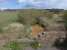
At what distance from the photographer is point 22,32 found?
139 cm

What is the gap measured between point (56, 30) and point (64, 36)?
3.5 inches

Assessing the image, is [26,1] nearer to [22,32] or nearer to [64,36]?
[22,32]

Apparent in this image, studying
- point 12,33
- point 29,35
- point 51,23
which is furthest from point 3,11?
point 51,23

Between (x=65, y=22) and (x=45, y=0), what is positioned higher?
(x=45, y=0)

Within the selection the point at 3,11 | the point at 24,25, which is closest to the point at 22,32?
the point at 24,25

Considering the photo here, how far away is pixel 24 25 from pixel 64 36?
37cm

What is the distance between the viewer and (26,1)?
1.43 m

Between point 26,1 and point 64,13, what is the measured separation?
36 centimetres

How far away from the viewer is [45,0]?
1.44 meters

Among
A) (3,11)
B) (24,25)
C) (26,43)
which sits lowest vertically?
(26,43)

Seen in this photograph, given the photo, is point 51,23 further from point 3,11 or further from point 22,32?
point 3,11

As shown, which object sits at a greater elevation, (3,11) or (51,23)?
(3,11)

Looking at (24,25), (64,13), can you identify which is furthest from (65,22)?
(24,25)

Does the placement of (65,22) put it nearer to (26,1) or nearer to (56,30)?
(56,30)
